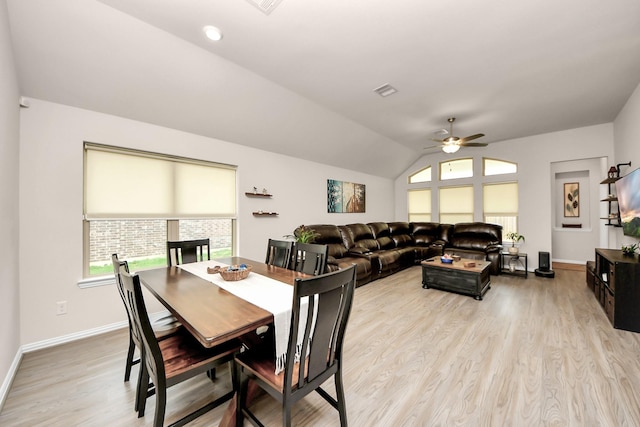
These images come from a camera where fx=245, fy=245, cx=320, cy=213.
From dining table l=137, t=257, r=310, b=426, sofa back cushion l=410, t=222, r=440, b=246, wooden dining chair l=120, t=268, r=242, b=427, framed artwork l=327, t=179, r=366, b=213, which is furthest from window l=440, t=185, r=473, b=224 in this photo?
wooden dining chair l=120, t=268, r=242, b=427

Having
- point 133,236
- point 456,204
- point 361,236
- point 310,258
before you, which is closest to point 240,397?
point 310,258

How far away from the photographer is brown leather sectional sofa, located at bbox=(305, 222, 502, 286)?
476 centimetres

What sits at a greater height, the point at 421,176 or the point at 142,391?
the point at 421,176

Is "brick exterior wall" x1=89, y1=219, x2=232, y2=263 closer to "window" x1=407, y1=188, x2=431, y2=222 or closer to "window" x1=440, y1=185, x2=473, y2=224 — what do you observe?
"window" x1=407, y1=188, x2=431, y2=222

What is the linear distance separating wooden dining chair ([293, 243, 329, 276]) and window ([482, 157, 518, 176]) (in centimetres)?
582

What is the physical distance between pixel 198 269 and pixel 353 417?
68.9 inches

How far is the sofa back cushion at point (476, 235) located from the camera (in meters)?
5.50

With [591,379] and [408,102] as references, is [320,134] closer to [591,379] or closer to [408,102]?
[408,102]

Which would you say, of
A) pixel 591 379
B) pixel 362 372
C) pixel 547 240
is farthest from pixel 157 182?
pixel 547 240

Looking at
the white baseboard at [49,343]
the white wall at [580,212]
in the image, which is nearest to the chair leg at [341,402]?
the white baseboard at [49,343]

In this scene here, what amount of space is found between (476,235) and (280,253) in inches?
201

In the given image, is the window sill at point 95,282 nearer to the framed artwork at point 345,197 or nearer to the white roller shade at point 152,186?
the white roller shade at point 152,186

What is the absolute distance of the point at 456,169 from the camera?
6.63 m

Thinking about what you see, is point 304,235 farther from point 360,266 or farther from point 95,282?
point 95,282
